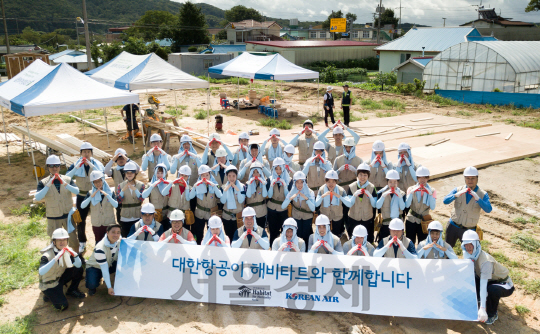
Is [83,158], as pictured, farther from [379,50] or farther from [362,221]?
[379,50]

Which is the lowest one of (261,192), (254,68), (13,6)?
(261,192)

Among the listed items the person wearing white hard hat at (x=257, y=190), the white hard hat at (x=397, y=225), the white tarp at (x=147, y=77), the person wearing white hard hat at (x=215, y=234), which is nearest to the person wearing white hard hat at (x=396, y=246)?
the white hard hat at (x=397, y=225)

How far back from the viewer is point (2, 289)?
594cm

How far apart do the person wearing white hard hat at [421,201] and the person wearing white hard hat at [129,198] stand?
13.6 ft

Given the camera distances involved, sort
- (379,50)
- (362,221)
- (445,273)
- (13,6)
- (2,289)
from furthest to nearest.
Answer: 1. (13,6)
2. (379,50)
3. (362,221)
4. (2,289)
5. (445,273)

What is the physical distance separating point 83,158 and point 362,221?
4746 mm

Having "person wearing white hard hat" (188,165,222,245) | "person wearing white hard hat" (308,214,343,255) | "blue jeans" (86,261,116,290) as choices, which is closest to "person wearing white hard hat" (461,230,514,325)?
"person wearing white hard hat" (308,214,343,255)

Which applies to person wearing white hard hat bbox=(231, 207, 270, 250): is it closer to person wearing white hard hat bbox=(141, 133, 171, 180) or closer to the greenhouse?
person wearing white hard hat bbox=(141, 133, 171, 180)

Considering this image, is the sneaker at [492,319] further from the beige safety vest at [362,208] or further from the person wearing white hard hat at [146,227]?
the person wearing white hard hat at [146,227]

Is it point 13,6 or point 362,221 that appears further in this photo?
point 13,6

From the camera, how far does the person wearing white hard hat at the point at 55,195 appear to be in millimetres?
6332

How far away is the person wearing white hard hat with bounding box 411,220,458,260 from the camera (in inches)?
205

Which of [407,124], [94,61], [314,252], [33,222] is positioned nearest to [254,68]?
[407,124]

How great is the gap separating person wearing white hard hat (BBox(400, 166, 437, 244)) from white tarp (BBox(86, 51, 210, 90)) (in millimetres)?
8653
